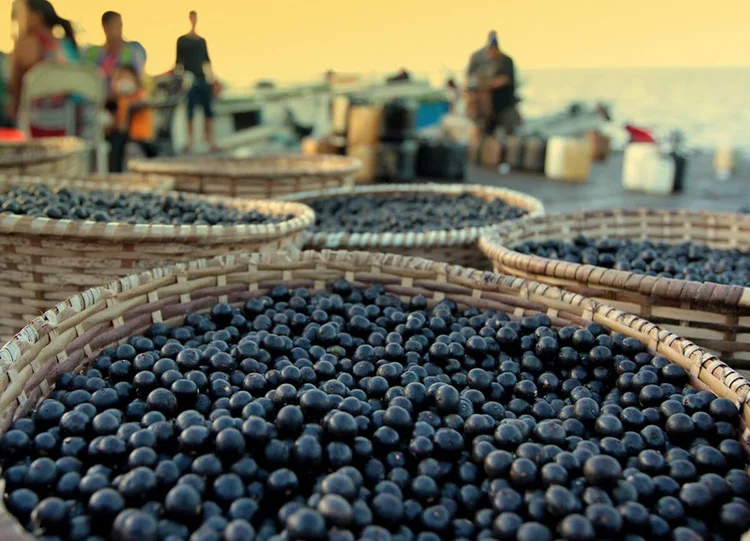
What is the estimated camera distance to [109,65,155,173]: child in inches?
235

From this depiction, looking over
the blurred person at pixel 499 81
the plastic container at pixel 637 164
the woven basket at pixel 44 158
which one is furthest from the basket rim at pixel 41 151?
the blurred person at pixel 499 81

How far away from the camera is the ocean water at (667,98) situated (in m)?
24.8

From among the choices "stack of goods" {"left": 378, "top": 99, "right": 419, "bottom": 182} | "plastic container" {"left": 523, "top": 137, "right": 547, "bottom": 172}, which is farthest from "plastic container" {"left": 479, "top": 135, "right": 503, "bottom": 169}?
"stack of goods" {"left": 378, "top": 99, "right": 419, "bottom": 182}

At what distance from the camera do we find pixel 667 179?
7098 millimetres

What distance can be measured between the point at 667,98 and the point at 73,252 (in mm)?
62972

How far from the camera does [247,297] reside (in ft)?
6.77

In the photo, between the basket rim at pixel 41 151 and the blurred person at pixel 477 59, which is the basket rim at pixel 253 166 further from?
the blurred person at pixel 477 59

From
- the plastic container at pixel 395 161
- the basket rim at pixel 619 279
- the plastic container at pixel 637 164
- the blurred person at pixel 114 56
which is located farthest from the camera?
the plastic container at pixel 395 161

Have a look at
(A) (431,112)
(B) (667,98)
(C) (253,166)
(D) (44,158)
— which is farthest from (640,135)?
(B) (667,98)

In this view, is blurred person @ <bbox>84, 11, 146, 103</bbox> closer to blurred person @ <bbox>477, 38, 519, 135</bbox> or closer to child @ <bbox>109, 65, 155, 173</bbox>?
child @ <bbox>109, 65, 155, 173</bbox>

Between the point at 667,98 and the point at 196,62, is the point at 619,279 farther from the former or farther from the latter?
the point at 667,98

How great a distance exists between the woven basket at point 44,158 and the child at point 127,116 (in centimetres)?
114

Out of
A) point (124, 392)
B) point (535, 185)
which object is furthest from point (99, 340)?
point (535, 185)

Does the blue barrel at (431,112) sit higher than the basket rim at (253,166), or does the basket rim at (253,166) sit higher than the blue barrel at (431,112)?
the blue barrel at (431,112)
